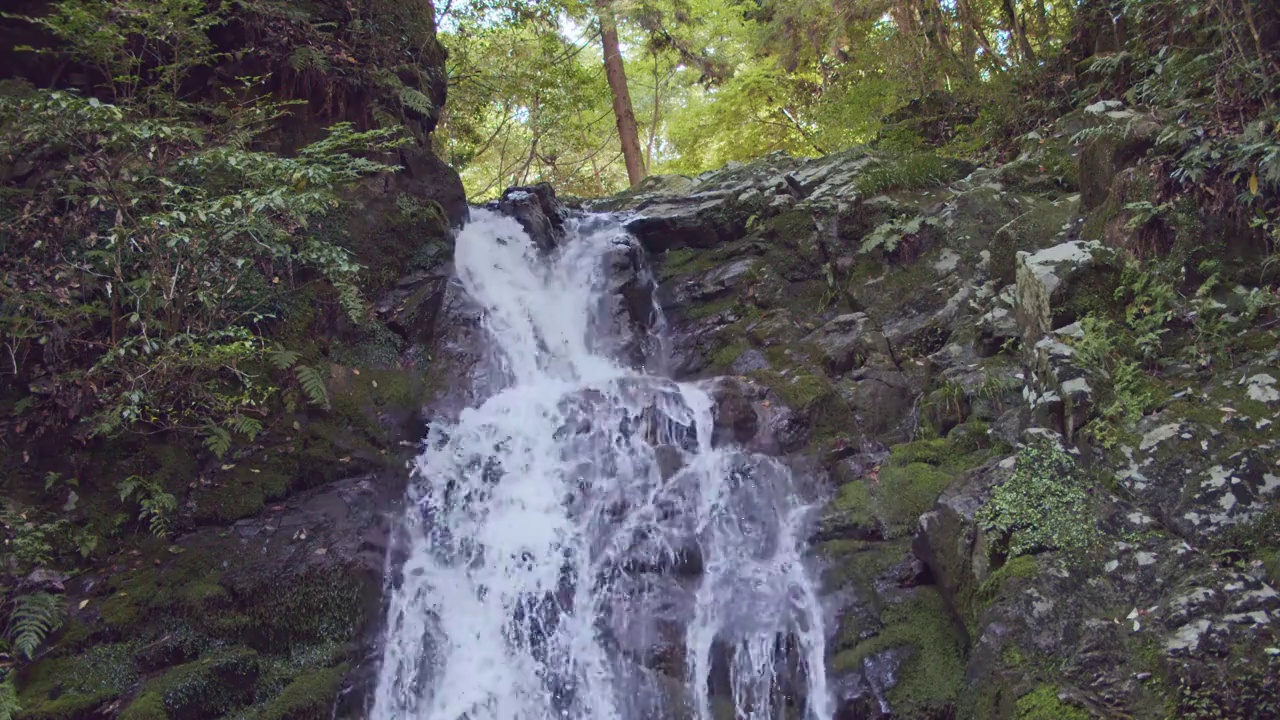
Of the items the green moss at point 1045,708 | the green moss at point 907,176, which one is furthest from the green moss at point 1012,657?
the green moss at point 907,176

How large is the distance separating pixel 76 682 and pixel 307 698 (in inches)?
58.6

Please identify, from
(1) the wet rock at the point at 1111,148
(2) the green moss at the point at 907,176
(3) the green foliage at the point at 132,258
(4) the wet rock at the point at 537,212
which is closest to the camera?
(3) the green foliage at the point at 132,258

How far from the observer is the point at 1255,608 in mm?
3797

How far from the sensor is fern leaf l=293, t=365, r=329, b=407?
6852 mm

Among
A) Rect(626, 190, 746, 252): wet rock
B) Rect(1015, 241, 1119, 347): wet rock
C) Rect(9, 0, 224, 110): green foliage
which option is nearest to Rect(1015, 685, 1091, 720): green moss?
Rect(1015, 241, 1119, 347): wet rock

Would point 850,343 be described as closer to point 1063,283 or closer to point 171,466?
point 1063,283

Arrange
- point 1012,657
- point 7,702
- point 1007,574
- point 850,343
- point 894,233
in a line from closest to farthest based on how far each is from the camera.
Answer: point 1012,657
point 7,702
point 1007,574
point 850,343
point 894,233

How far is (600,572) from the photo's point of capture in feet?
21.3

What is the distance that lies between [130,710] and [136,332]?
10.00ft

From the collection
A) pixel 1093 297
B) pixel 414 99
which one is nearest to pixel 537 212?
pixel 414 99

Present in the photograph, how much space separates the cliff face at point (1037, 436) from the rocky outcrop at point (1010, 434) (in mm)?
16

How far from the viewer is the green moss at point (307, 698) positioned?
520cm

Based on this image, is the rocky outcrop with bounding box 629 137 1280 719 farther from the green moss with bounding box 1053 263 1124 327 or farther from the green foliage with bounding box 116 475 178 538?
the green foliage with bounding box 116 475 178 538

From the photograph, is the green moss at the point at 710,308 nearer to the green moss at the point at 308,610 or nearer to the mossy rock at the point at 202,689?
the green moss at the point at 308,610
